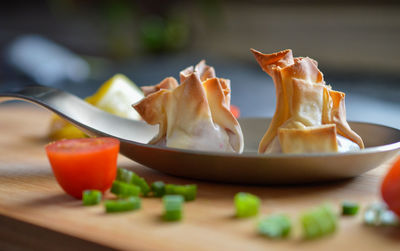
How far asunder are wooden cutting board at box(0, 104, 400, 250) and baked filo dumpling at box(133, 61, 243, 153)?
0.07 metres

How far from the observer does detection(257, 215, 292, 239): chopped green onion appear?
1.89ft

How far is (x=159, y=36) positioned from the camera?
4.59 m

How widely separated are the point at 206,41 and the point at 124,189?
14.4 ft

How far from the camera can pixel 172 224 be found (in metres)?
0.64

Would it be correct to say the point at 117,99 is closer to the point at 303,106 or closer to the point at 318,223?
the point at 303,106

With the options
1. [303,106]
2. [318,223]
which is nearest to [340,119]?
[303,106]

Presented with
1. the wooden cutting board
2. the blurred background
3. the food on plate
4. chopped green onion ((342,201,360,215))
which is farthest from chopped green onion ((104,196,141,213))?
the blurred background

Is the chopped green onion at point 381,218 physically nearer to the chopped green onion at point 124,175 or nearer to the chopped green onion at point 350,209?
the chopped green onion at point 350,209

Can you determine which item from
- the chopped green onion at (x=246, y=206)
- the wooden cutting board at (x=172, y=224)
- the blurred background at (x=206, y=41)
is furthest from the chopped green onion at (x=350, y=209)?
the blurred background at (x=206, y=41)

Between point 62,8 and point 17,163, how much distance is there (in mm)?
4680

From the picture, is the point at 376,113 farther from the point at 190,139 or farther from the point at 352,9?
the point at 352,9

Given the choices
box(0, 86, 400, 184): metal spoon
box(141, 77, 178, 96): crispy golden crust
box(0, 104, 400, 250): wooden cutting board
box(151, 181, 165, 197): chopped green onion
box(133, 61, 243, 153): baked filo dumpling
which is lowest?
box(0, 104, 400, 250): wooden cutting board

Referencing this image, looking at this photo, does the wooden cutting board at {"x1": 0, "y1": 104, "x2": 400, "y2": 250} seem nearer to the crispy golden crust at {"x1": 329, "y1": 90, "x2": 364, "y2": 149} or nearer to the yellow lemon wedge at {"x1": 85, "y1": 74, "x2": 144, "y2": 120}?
the crispy golden crust at {"x1": 329, "y1": 90, "x2": 364, "y2": 149}

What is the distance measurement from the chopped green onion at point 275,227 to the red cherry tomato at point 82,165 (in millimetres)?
272
